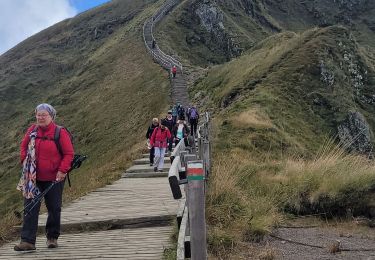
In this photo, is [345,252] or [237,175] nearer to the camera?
[345,252]

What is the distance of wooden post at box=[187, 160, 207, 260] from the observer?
4320mm

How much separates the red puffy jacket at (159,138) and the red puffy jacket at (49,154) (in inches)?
323

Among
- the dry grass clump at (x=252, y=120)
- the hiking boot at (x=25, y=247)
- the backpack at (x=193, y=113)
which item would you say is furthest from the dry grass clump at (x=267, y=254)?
the backpack at (x=193, y=113)

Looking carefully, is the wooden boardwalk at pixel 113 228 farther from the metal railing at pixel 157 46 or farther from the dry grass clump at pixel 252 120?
the metal railing at pixel 157 46

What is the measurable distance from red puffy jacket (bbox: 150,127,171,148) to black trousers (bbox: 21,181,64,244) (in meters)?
8.08

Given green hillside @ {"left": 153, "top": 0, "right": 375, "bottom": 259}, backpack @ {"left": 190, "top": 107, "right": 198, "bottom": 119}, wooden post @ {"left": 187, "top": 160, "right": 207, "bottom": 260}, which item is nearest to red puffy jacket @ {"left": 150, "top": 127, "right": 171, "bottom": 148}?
green hillside @ {"left": 153, "top": 0, "right": 375, "bottom": 259}

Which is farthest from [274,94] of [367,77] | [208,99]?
[367,77]

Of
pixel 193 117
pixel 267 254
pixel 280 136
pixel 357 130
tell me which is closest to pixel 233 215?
pixel 267 254

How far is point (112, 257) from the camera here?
247 inches

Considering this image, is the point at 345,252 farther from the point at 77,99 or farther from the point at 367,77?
the point at 77,99

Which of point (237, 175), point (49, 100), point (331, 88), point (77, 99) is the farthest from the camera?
point (49, 100)

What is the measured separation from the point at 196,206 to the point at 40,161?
2985mm

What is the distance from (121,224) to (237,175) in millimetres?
2600

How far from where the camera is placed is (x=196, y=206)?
4418 millimetres
